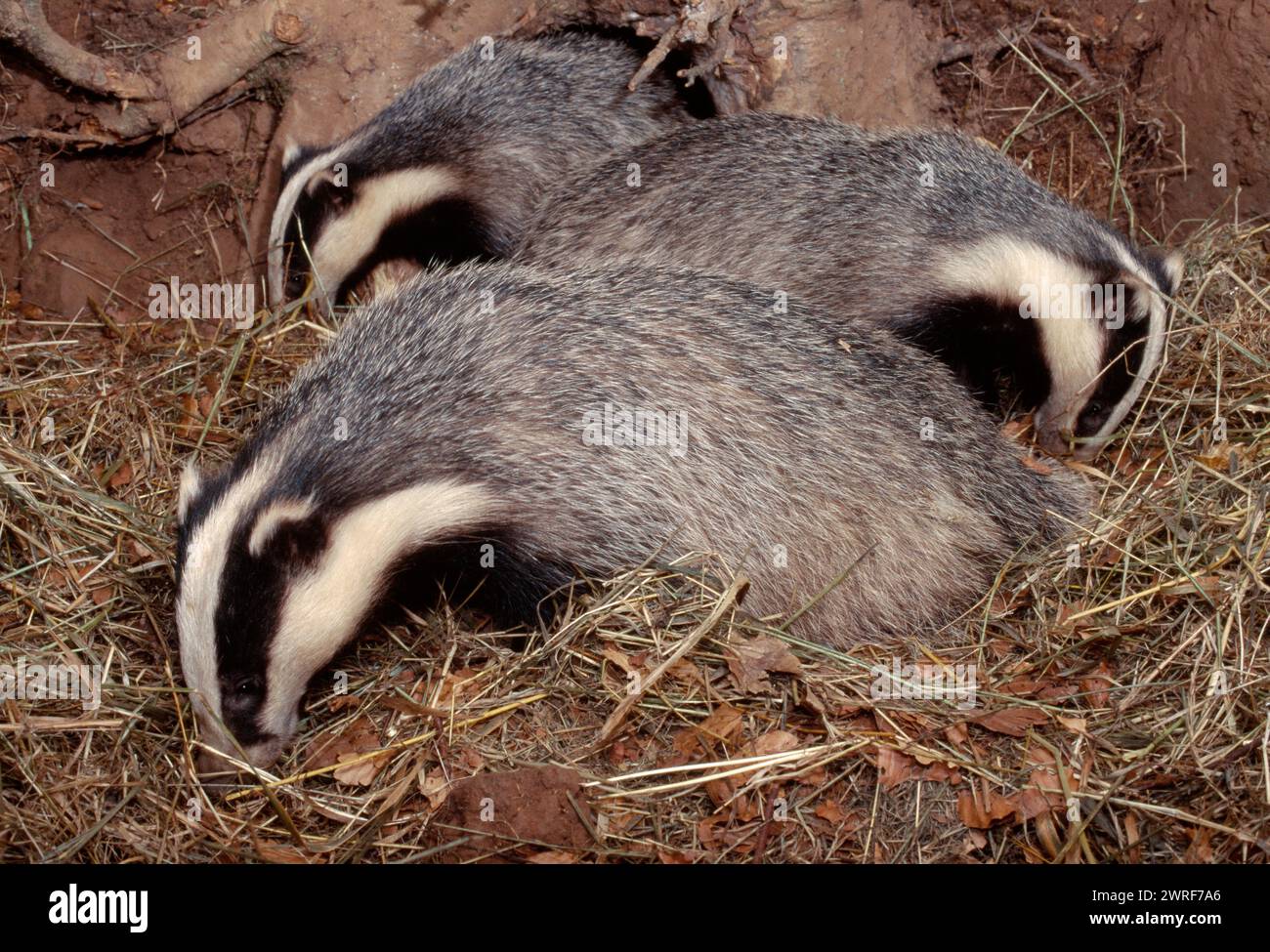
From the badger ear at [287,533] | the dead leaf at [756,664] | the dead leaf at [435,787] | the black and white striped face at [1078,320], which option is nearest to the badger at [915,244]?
the black and white striped face at [1078,320]

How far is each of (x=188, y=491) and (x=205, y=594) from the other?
0.38m

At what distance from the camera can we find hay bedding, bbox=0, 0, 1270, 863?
10.5 feet

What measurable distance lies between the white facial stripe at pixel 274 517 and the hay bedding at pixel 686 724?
0.67 metres

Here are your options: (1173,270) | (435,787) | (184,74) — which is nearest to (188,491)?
(435,787)

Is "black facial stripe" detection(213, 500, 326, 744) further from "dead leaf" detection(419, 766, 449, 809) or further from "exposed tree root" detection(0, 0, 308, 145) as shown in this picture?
"exposed tree root" detection(0, 0, 308, 145)

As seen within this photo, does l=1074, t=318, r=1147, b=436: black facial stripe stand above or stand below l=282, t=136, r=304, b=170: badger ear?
below

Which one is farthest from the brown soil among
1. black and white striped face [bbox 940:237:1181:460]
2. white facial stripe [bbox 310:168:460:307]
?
black and white striped face [bbox 940:237:1181:460]

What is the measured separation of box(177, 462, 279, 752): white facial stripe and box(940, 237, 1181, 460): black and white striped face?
2.66 meters

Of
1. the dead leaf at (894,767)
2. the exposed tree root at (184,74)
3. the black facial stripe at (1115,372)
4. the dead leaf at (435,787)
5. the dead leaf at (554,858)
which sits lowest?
the dead leaf at (554,858)

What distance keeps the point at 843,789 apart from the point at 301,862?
1.42 metres

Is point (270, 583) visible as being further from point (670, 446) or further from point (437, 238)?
point (437, 238)

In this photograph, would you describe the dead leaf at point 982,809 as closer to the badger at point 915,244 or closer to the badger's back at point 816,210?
the badger at point 915,244

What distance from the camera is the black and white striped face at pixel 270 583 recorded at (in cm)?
310

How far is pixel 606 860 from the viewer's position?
3127 millimetres
